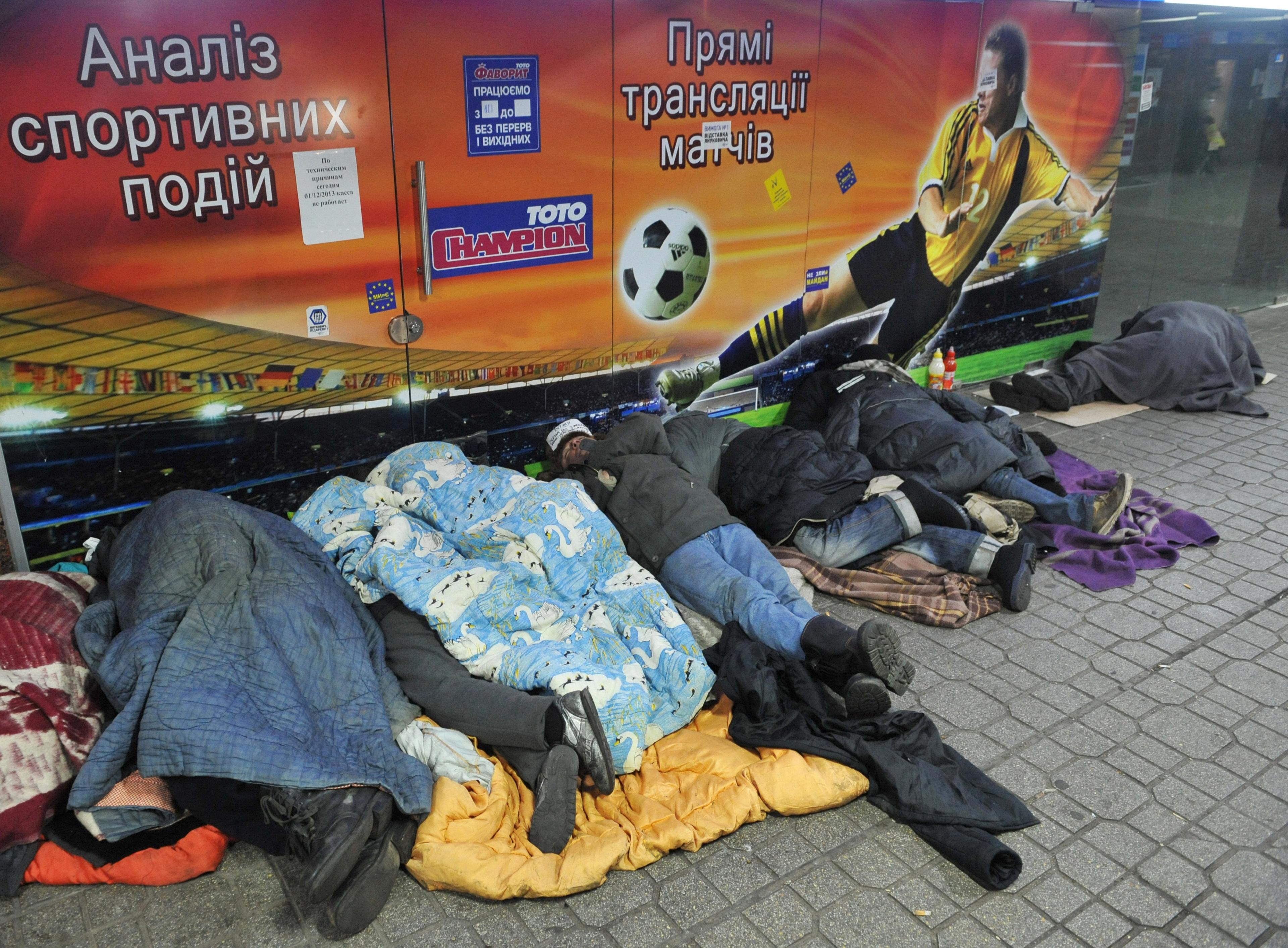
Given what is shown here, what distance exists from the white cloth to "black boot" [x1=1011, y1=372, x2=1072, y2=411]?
503 cm

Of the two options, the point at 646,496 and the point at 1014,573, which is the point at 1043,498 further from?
the point at 646,496

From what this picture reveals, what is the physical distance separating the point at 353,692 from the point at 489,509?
42.2 inches

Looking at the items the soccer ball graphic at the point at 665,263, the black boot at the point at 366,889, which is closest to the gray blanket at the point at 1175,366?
the soccer ball graphic at the point at 665,263

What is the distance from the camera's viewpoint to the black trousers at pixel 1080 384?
7031 mm

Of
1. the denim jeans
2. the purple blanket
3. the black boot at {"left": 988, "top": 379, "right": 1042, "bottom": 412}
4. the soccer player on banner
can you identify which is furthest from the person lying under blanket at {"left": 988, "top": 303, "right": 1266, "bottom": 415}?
the denim jeans

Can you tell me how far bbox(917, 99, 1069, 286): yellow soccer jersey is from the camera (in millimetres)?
6688

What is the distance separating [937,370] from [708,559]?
11.4 ft

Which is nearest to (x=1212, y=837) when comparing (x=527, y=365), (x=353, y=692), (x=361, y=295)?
(x=353, y=692)

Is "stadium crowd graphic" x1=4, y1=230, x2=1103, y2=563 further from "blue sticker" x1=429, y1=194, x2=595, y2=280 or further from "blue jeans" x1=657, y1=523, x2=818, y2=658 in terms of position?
"blue jeans" x1=657, y1=523, x2=818, y2=658

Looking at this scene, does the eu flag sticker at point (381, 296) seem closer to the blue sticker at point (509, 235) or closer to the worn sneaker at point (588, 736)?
the blue sticker at point (509, 235)

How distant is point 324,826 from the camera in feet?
9.52

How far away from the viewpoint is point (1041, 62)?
6.99 m

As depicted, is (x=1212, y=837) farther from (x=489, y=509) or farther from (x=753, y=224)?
(x=753, y=224)

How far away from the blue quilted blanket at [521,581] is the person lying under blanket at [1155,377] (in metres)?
4.02
